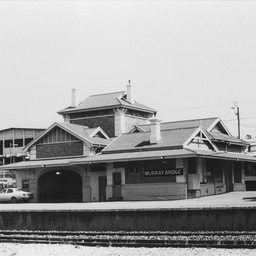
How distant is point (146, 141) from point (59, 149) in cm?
722

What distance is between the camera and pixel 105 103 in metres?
41.5

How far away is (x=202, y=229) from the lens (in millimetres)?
14812

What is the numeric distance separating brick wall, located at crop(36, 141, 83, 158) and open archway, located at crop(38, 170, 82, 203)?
4.56 ft

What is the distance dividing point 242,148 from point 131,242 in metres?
28.4

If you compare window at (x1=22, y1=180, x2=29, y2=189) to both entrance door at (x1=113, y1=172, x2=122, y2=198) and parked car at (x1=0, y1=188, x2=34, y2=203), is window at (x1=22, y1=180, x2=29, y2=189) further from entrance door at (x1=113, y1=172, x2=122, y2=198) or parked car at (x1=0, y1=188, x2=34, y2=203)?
entrance door at (x1=113, y1=172, x2=122, y2=198)

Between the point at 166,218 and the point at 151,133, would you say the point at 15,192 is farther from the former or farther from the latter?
the point at 166,218

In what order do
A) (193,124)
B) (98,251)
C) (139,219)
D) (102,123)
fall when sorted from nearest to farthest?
(98,251) < (139,219) < (193,124) < (102,123)

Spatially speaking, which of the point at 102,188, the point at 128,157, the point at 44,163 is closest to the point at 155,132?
the point at 128,157

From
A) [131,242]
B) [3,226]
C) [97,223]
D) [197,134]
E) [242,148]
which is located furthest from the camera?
[242,148]

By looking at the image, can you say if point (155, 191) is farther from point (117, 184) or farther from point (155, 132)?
point (155, 132)

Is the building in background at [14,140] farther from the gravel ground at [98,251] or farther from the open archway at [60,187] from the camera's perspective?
the gravel ground at [98,251]

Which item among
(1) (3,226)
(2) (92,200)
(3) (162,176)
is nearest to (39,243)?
(1) (3,226)

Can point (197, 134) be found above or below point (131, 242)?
above

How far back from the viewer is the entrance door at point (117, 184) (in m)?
31.9
